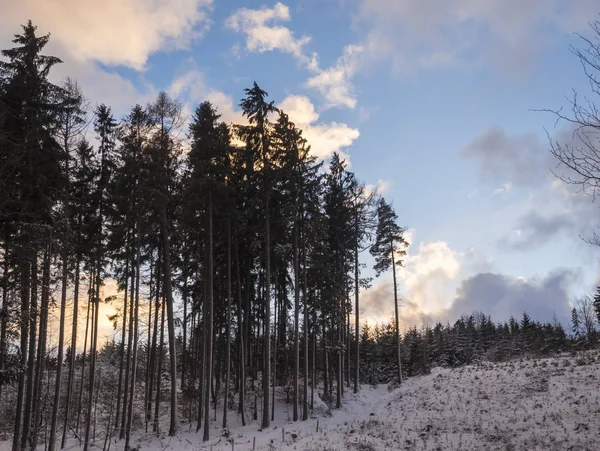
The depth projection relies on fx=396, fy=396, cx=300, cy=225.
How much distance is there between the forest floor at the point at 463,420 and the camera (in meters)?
14.3

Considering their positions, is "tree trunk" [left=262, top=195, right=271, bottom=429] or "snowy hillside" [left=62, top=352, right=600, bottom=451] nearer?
"snowy hillside" [left=62, top=352, right=600, bottom=451]

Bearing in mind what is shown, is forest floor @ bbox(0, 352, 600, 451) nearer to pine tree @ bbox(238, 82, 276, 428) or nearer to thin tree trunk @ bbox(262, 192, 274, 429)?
thin tree trunk @ bbox(262, 192, 274, 429)

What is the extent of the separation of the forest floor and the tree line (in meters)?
1.69

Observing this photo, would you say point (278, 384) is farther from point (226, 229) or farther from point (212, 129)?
point (212, 129)

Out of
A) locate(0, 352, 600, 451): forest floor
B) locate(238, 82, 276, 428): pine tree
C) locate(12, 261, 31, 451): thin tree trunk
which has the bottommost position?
locate(0, 352, 600, 451): forest floor

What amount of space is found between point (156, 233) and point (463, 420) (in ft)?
57.8

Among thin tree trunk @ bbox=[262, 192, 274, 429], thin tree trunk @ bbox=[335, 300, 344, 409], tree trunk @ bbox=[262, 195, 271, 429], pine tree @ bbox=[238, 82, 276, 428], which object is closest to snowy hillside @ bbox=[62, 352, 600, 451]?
thin tree trunk @ bbox=[335, 300, 344, 409]

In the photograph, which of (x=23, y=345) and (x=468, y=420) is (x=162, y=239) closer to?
(x=23, y=345)

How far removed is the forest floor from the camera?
14281 millimetres

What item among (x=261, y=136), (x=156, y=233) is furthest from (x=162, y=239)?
(x=261, y=136)

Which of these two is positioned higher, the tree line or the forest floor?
the tree line

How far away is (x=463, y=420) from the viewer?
17688mm

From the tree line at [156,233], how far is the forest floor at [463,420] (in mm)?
1688

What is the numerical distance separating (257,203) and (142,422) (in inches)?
747
